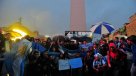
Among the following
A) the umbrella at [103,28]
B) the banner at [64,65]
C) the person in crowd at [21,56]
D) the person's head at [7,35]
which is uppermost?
the umbrella at [103,28]

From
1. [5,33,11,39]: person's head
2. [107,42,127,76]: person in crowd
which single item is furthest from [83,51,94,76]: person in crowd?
[5,33,11,39]: person's head

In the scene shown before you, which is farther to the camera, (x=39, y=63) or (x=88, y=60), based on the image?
(x=88, y=60)

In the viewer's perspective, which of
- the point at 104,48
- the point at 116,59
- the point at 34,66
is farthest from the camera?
the point at 104,48

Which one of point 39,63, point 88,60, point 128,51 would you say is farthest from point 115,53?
point 39,63

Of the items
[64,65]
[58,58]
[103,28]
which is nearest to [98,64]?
[64,65]

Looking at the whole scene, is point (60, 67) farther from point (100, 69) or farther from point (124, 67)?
point (124, 67)

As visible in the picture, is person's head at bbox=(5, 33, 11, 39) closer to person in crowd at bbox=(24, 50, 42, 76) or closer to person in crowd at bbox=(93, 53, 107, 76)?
person in crowd at bbox=(24, 50, 42, 76)

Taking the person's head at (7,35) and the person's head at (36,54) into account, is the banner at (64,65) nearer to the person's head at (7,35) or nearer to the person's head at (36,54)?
the person's head at (36,54)

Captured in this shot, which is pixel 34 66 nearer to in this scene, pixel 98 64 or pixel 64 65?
pixel 64 65

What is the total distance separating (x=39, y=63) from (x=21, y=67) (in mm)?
1564

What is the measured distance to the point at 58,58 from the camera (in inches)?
587

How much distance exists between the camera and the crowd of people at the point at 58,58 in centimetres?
1302

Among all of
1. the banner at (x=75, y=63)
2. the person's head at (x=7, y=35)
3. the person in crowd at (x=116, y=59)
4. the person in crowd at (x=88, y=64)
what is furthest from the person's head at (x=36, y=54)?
the person in crowd at (x=116, y=59)

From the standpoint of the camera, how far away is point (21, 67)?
12570 millimetres
